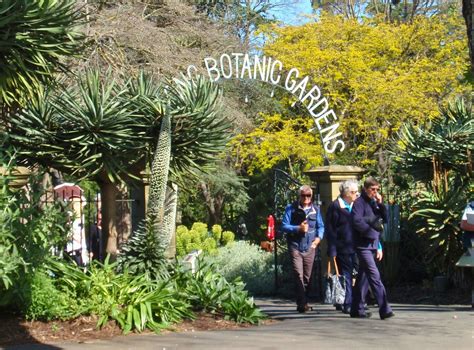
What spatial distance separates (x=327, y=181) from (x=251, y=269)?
383 centimetres

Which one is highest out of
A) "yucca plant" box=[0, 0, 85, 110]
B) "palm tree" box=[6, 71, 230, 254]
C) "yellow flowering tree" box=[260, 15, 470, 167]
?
"yellow flowering tree" box=[260, 15, 470, 167]

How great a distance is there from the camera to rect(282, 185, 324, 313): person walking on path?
36.8ft

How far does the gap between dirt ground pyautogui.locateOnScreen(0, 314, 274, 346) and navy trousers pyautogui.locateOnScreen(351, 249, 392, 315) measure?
2114 millimetres

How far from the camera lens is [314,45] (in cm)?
3234

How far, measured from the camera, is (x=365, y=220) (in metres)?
9.94

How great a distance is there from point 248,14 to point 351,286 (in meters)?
28.8

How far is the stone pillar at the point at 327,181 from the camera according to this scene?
13.1m

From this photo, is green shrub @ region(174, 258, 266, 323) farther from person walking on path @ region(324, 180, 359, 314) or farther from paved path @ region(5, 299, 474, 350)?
person walking on path @ region(324, 180, 359, 314)

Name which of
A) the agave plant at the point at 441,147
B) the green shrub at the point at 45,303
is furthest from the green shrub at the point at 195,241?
the green shrub at the point at 45,303

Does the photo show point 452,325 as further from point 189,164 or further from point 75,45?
point 75,45

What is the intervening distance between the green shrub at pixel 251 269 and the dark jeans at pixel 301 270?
189cm

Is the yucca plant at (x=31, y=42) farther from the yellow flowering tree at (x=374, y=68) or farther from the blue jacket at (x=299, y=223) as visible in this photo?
the yellow flowering tree at (x=374, y=68)

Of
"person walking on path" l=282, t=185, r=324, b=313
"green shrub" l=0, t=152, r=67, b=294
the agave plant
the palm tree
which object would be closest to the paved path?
"person walking on path" l=282, t=185, r=324, b=313

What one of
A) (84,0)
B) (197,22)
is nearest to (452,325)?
(84,0)
